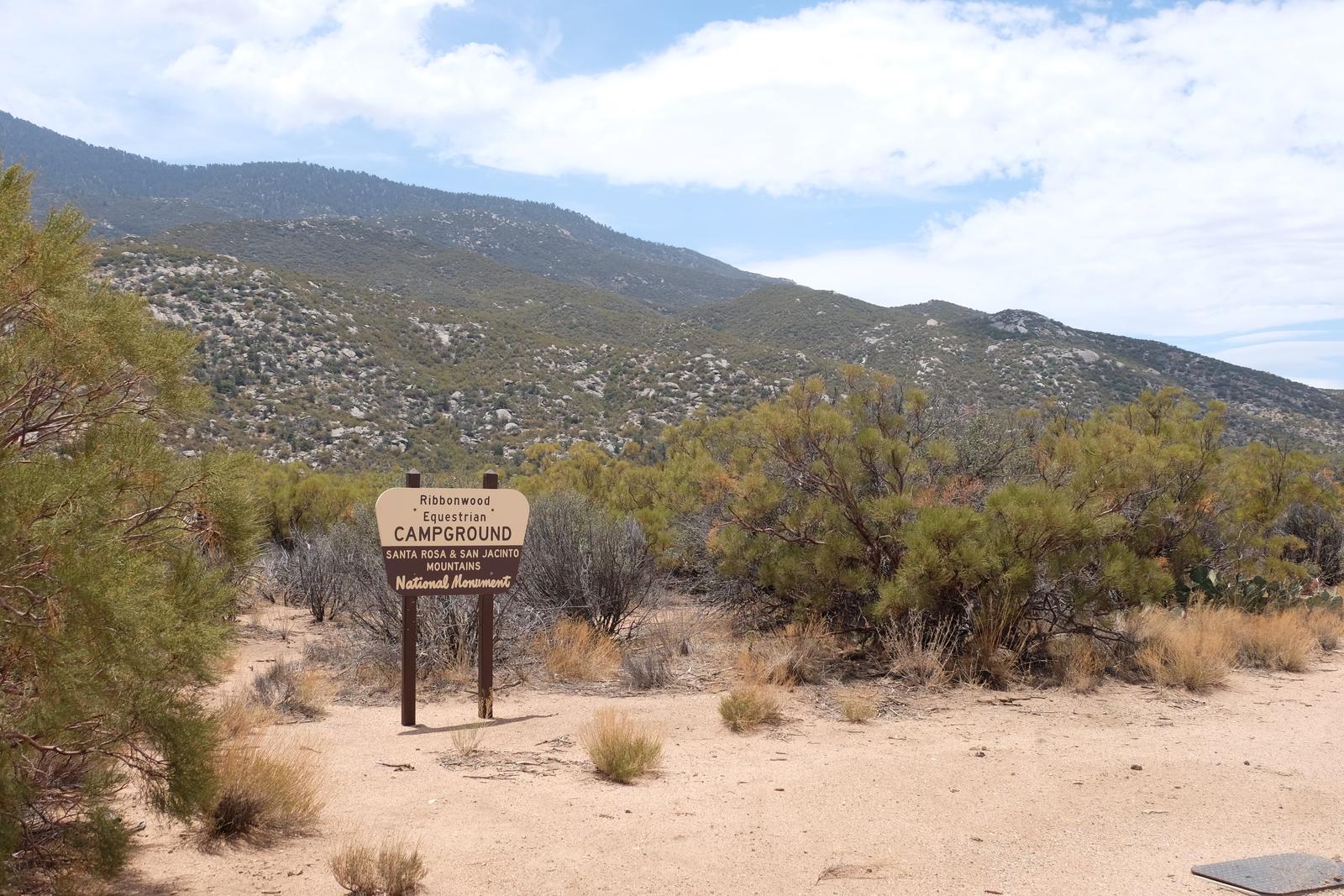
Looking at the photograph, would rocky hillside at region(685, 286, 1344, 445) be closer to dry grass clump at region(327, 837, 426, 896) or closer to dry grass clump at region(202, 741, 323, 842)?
dry grass clump at region(202, 741, 323, 842)

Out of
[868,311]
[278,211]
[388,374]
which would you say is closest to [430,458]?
[388,374]

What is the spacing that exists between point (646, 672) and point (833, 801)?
3.83 meters

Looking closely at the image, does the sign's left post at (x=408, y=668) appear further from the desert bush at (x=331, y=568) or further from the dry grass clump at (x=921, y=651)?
the dry grass clump at (x=921, y=651)

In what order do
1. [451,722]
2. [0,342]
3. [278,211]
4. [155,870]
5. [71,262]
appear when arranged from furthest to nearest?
[278,211], [451,722], [155,870], [71,262], [0,342]

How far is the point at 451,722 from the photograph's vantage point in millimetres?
8305

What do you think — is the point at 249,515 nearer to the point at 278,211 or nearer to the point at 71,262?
the point at 71,262

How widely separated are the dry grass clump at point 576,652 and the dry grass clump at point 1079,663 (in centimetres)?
452

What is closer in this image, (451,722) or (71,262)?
(71,262)

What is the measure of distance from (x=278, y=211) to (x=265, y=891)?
561ft

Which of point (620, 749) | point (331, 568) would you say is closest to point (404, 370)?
point (331, 568)

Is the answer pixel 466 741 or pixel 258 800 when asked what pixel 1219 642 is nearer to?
pixel 466 741

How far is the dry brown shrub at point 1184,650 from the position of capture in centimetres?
946

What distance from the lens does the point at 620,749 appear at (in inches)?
253

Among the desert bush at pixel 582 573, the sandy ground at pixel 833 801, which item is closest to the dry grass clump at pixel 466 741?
the sandy ground at pixel 833 801
